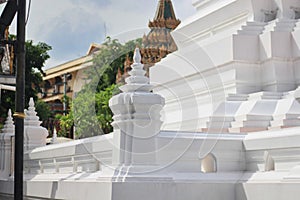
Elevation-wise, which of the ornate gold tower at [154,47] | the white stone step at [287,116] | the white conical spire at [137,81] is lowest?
the white stone step at [287,116]

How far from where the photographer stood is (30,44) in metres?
25.5

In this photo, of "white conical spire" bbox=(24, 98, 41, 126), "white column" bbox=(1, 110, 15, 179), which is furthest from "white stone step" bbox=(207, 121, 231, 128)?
"white column" bbox=(1, 110, 15, 179)

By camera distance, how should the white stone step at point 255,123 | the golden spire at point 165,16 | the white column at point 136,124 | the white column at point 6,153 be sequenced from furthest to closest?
1. the golden spire at point 165,16
2. the white column at point 6,153
3. the white stone step at point 255,123
4. the white column at point 136,124

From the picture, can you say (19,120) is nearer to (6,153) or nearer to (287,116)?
(6,153)

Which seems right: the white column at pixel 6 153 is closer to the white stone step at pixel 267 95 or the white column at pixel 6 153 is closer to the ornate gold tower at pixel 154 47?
the ornate gold tower at pixel 154 47

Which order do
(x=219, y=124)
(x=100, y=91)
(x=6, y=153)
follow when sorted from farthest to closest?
(x=100, y=91) → (x=6, y=153) → (x=219, y=124)

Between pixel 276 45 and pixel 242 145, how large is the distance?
3.89 meters

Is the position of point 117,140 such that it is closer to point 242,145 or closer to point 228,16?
point 242,145

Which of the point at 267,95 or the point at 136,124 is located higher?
the point at 267,95

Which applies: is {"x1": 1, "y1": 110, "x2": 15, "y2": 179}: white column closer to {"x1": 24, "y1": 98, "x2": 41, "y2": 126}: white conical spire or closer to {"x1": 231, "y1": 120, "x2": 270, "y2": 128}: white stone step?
{"x1": 24, "y1": 98, "x2": 41, "y2": 126}: white conical spire

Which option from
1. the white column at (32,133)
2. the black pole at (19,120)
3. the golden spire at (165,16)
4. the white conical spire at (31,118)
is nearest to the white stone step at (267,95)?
the black pole at (19,120)

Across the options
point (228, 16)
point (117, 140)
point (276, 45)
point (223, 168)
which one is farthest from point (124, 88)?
point (228, 16)

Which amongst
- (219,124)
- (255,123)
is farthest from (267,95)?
(219,124)

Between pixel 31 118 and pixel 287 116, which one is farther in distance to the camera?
pixel 31 118
